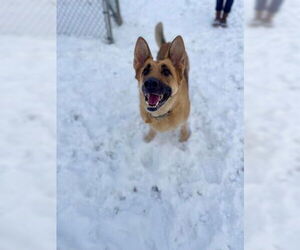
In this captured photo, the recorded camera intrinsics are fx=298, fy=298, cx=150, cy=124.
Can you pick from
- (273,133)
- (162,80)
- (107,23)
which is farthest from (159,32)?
(273,133)

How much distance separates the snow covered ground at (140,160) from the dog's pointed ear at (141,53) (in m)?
0.97

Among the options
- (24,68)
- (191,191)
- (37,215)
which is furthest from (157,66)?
(24,68)

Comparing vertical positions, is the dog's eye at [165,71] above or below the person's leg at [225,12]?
above

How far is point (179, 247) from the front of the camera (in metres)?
2.53

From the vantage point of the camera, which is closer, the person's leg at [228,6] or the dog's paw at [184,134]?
the dog's paw at [184,134]

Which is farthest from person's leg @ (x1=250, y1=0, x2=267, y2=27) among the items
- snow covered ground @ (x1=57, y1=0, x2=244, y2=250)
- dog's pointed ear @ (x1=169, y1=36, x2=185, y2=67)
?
dog's pointed ear @ (x1=169, y1=36, x2=185, y2=67)

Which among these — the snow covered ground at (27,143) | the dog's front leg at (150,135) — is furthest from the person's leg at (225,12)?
the snow covered ground at (27,143)

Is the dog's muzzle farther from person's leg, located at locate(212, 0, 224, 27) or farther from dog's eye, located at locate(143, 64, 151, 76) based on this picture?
person's leg, located at locate(212, 0, 224, 27)

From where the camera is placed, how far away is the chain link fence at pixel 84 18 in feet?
15.1

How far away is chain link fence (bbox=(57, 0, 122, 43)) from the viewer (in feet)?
15.1

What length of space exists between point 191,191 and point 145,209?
0.47 meters

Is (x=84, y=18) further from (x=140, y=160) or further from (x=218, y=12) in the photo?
(x=140, y=160)

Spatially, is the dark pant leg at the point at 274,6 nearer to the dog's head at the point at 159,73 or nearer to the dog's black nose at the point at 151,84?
the dog's head at the point at 159,73

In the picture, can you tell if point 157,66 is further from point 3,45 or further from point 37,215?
point 3,45
